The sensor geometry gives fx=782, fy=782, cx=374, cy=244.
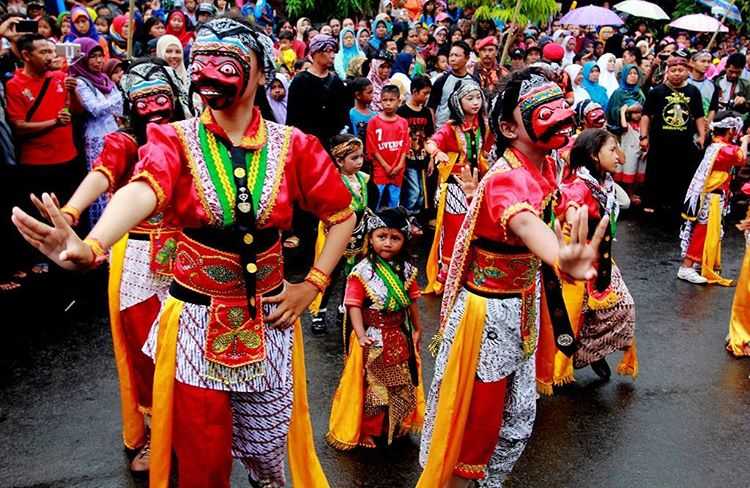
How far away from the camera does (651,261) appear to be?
8.74m

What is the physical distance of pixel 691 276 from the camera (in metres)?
8.00

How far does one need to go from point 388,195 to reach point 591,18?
9794 millimetres

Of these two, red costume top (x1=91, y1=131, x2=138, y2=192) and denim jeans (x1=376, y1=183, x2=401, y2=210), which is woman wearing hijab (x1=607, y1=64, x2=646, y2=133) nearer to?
denim jeans (x1=376, y1=183, x2=401, y2=210)

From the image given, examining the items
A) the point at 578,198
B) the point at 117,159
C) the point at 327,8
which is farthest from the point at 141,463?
the point at 327,8

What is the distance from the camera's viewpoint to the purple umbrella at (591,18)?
15.9m

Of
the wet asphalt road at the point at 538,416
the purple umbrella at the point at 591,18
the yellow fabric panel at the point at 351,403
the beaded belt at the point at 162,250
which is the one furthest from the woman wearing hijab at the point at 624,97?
the beaded belt at the point at 162,250

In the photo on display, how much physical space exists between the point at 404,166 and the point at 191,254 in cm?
566

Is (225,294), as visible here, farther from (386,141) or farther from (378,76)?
(378,76)

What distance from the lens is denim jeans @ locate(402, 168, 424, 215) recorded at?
888 cm

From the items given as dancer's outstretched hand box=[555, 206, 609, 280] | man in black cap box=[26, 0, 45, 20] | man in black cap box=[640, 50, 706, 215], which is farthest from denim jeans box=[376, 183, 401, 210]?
dancer's outstretched hand box=[555, 206, 609, 280]

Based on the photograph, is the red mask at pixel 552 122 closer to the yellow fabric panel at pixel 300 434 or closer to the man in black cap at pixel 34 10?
the yellow fabric panel at pixel 300 434

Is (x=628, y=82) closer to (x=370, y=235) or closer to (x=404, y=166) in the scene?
(x=404, y=166)

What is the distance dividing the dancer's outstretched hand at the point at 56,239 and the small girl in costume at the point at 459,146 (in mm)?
4626

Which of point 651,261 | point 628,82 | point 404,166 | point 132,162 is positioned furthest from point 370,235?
point 628,82
